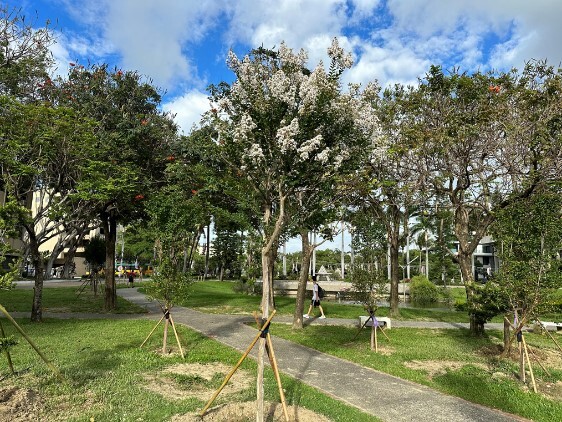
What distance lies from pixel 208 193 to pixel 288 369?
31.3 ft

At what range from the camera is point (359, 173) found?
8.91m

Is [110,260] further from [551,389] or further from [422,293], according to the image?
[422,293]

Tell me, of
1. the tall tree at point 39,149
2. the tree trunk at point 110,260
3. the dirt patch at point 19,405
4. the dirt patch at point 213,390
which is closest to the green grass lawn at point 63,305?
the tree trunk at point 110,260

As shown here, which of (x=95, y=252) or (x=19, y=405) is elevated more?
(x=95, y=252)

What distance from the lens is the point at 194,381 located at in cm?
714

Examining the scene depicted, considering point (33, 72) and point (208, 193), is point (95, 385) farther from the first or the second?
point (33, 72)

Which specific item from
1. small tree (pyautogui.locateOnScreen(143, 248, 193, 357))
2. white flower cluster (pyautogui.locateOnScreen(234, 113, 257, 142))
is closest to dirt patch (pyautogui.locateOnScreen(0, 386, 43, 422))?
small tree (pyautogui.locateOnScreen(143, 248, 193, 357))

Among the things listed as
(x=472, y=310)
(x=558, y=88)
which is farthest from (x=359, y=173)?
(x=558, y=88)

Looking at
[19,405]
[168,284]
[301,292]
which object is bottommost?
[19,405]

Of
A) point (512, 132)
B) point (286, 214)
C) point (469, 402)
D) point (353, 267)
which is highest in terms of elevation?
point (512, 132)

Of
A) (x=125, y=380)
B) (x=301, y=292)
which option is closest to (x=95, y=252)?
(x=301, y=292)

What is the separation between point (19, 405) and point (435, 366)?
759 cm

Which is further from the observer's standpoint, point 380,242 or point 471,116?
point 380,242

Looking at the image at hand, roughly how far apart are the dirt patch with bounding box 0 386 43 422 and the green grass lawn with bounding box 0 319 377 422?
0.12 metres
